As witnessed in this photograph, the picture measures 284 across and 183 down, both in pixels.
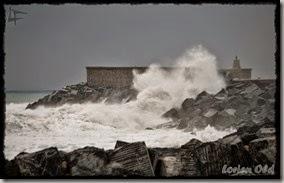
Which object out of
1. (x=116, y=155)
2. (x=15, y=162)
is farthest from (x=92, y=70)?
(x=15, y=162)

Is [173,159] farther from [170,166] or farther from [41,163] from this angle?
[41,163]

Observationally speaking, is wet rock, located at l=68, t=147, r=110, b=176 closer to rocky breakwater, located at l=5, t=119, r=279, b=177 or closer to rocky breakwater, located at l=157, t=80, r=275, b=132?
rocky breakwater, located at l=5, t=119, r=279, b=177

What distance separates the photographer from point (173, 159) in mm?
1865

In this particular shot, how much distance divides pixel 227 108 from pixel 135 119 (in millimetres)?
382

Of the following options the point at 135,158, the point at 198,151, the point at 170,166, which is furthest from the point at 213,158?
the point at 135,158

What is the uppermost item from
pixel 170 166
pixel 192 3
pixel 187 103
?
pixel 192 3

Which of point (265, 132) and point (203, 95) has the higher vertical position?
point (203, 95)

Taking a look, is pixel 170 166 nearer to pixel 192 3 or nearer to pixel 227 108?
pixel 227 108

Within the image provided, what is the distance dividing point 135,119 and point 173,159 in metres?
0.23

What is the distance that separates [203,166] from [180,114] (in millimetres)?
230

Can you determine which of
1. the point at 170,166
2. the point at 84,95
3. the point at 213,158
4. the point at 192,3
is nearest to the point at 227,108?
the point at 213,158

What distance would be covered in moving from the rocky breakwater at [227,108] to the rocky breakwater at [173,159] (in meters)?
0.05

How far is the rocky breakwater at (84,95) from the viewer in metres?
1.90

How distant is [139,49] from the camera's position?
1.90 m
